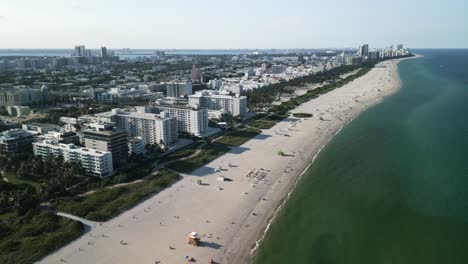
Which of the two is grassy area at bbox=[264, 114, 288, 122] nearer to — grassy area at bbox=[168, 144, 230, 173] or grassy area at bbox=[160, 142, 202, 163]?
grassy area at bbox=[168, 144, 230, 173]

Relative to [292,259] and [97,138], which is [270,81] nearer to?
[97,138]

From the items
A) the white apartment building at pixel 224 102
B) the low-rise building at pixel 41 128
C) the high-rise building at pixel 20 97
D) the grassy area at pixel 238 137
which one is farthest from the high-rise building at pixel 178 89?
the low-rise building at pixel 41 128

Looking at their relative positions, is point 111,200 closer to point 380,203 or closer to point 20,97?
point 380,203

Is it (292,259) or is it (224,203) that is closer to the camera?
(292,259)

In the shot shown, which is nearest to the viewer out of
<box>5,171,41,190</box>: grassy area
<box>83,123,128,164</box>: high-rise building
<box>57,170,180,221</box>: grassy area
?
<box>57,170,180,221</box>: grassy area

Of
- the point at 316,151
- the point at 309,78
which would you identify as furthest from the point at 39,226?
the point at 309,78

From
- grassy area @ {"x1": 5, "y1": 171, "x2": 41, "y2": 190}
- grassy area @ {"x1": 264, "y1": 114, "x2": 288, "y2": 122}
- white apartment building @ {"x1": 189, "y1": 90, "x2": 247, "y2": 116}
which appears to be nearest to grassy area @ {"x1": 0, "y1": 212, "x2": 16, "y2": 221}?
grassy area @ {"x1": 5, "y1": 171, "x2": 41, "y2": 190}
